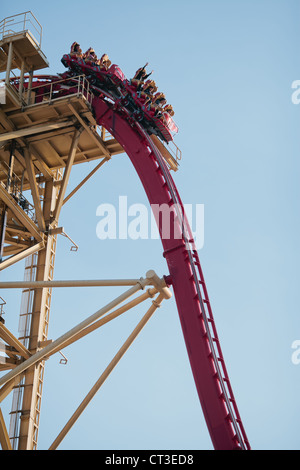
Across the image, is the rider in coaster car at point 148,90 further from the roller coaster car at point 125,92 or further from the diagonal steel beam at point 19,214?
the diagonal steel beam at point 19,214

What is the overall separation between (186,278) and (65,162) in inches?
271

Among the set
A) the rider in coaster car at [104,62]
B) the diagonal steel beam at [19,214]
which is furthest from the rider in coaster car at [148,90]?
the diagonal steel beam at [19,214]

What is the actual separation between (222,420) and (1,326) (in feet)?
20.8

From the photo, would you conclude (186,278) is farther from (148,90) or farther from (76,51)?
(76,51)

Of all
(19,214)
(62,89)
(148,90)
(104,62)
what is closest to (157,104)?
(148,90)

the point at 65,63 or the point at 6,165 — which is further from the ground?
the point at 65,63

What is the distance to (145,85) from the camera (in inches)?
750

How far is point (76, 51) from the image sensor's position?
20078 mm

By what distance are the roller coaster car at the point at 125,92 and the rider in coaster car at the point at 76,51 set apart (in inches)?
3.3

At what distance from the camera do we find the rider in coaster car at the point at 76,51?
20.0m
